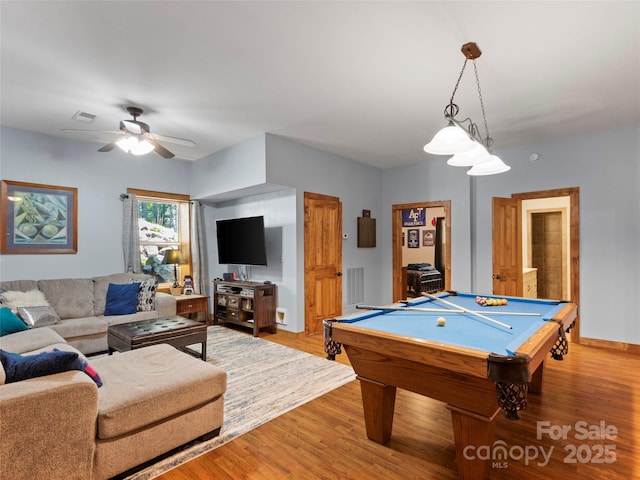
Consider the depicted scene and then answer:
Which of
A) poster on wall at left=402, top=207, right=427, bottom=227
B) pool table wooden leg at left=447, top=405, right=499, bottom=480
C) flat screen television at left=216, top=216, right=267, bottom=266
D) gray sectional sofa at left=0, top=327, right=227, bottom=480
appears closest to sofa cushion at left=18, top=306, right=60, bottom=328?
gray sectional sofa at left=0, top=327, right=227, bottom=480

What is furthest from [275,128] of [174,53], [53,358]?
[53,358]

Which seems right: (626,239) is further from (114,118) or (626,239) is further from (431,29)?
(114,118)

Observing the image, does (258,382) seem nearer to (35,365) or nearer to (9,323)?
(35,365)

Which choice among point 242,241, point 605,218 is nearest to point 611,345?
point 605,218

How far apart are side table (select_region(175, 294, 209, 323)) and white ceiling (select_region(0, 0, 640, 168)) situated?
2488mm

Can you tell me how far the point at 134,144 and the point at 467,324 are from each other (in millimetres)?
3651

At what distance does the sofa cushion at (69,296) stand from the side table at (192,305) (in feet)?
A: 3.69

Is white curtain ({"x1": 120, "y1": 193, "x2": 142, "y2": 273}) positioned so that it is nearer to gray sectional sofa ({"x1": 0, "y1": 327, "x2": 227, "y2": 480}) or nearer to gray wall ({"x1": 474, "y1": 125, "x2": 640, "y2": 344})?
gray sectional sofa ({"x1": 0, "y1": 327, "x2": 227, "y2": 480})

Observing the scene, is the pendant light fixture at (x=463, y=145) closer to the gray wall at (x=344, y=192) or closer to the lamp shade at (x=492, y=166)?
the lamp shade at (x=492, y=166)

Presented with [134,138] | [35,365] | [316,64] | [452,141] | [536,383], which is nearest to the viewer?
[35,365]

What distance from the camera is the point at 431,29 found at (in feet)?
7.50

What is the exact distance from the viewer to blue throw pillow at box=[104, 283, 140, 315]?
13.9 ft

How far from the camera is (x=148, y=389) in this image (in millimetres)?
1971

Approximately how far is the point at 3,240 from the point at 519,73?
601 centimetres
